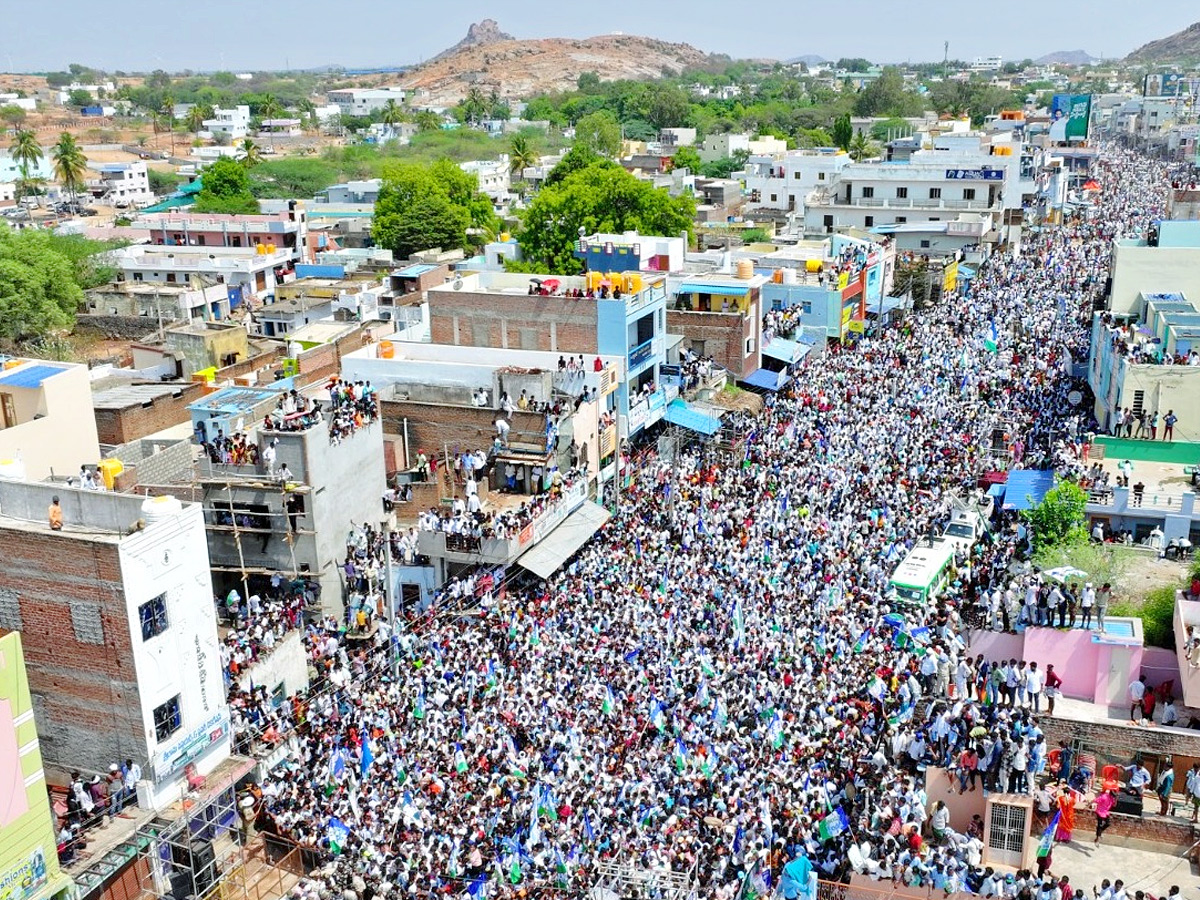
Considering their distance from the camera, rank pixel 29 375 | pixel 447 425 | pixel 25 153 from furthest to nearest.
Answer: pixel 25 153
pixel 447 425
pixel 29 375

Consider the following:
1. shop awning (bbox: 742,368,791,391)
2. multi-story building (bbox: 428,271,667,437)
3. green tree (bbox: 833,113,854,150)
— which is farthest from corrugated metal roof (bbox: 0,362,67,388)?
green tree (bbox: 833,113,854,150)

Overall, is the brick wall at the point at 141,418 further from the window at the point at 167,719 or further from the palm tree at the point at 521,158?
the palm tree at the point at 521,158

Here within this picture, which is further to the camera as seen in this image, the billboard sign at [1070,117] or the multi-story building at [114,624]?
the billboard sign at [1070,117]

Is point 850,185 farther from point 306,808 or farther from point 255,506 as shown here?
point 306,808

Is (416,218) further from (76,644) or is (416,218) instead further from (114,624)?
(114,624)

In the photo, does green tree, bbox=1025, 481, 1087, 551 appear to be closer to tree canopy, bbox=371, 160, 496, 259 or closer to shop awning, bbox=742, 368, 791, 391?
shop awning, bbox=742, 368, 791, 391

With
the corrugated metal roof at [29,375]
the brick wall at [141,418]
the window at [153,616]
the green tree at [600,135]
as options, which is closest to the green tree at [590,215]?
the brick wall at [141,418]

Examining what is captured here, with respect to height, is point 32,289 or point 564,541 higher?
point 32,289

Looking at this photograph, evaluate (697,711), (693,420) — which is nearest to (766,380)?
(693,420)
